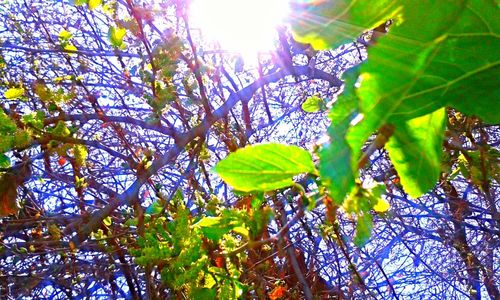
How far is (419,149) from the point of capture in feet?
1.51

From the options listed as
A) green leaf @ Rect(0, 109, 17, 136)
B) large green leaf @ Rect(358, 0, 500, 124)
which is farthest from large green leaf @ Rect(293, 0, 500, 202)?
green leaf @ Rect(0, 109, 17, 136)

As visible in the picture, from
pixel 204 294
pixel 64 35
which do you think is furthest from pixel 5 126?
pixel 204 294

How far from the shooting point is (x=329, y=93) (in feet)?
11.9

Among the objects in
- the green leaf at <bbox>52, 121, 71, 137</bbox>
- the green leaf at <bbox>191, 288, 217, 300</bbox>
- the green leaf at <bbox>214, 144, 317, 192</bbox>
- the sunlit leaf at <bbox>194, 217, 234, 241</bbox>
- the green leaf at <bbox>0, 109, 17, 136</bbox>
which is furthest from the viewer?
the green leaf at <bbox>52, 121, 71, 137</bbox>

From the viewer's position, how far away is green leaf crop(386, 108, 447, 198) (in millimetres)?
444

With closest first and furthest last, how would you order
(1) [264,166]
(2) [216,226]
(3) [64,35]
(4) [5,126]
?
(1) [264,166], (2) [216,226], (4) [5,126], (3) [64,35]

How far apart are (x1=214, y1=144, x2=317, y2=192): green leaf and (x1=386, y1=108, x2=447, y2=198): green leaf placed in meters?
0.08

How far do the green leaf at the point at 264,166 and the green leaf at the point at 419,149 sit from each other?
0.25ft

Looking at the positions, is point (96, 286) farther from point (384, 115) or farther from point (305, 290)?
point (384, 115)

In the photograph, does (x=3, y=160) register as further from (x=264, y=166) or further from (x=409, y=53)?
(x=409, y=53)

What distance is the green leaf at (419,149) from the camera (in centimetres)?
44

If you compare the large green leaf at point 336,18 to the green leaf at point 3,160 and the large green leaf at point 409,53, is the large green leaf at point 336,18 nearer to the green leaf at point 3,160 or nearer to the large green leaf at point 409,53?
the large green leaf at point 409,53

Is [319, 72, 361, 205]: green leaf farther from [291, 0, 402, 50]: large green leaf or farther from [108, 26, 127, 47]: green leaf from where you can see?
[108, 26, 127, 47]: green leaf

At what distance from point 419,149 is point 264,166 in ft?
0.45
